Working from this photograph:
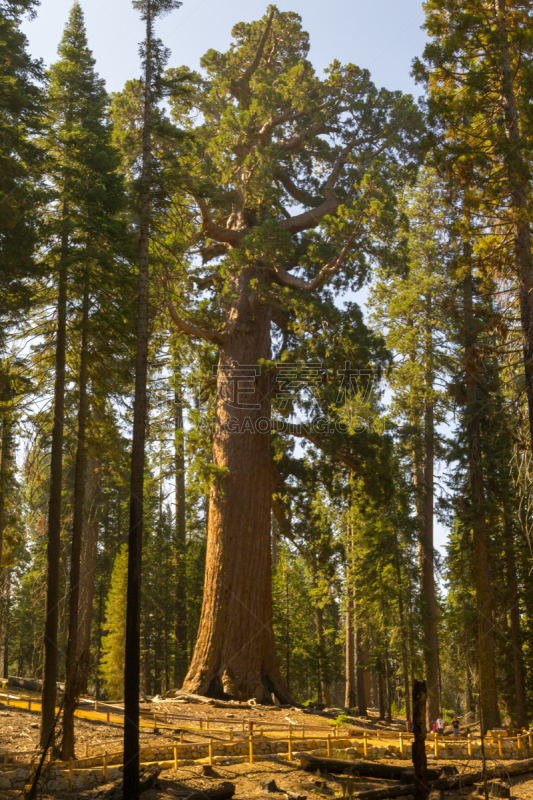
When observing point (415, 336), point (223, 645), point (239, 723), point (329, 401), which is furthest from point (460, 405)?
point (239, 723)

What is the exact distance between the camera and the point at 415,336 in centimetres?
2306

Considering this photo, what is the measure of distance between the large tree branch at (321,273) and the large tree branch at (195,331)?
7.92 ft

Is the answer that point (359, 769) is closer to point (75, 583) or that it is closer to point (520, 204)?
point (75, 583)

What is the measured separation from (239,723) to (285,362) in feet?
28.9

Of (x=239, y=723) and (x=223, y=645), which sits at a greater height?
(x=223, y=645)

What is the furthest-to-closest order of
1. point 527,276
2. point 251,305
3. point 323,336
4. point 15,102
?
point 251,305, point 323,336, point 15,102, point 527,276

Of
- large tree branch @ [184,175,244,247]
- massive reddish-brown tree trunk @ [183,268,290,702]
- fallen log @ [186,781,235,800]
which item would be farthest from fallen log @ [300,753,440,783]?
large tree branch @ [184,175,244,247]

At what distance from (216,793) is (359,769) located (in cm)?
268

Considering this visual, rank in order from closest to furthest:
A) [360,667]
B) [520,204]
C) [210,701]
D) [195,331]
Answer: [520,204] < [210,701] < [195,331] < [360,667]

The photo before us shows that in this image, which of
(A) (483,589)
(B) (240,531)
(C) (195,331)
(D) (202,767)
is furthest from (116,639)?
(D) (202,767)

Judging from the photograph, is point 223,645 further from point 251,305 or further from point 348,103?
point 348,103

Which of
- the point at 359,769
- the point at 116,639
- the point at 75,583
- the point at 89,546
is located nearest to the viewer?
the point at 359,769

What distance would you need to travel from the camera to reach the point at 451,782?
973 cm

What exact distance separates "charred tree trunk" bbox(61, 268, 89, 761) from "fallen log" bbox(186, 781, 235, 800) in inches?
97.8
